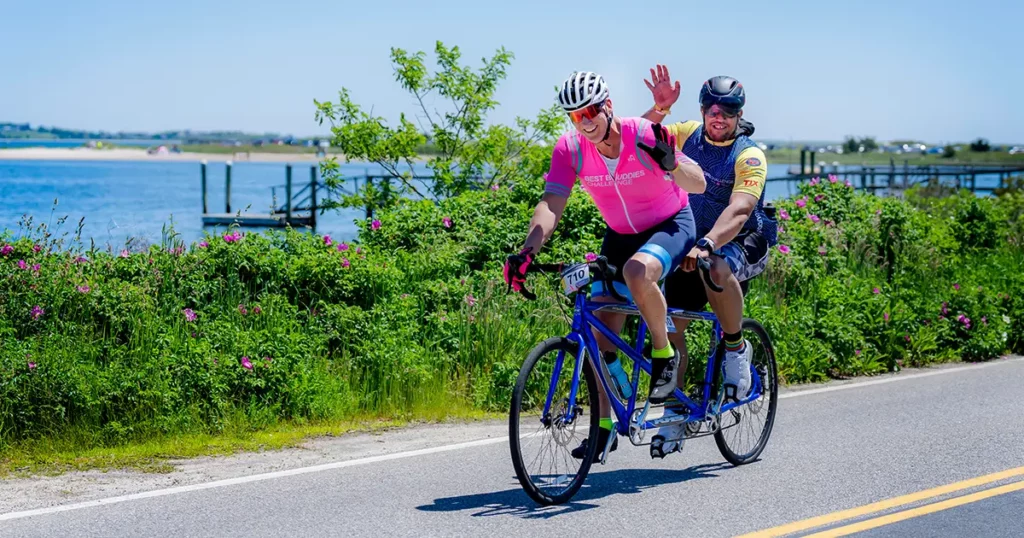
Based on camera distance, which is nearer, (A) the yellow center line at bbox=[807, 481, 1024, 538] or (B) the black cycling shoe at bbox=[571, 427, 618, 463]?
(A) the yellow center line at bbox=[807, 481, 1024, 538]

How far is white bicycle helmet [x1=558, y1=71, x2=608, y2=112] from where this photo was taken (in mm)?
6008

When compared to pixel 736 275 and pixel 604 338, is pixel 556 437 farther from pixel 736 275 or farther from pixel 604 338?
pixel 736 275

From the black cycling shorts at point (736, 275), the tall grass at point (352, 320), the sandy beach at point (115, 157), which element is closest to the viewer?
the black cycling shorts at point (736, 275)

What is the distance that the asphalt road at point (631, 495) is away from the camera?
233 inches

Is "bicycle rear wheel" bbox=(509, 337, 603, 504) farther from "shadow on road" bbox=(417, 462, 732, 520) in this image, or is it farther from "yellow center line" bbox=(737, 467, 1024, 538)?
"yellow center line" bbox=(737, 467, 1024, 538)

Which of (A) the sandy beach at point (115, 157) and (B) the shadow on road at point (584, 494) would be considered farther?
(A) the sandy beach at point (115, 157)

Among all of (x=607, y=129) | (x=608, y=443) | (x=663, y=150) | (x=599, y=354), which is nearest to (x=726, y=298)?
(x=599, y=354)

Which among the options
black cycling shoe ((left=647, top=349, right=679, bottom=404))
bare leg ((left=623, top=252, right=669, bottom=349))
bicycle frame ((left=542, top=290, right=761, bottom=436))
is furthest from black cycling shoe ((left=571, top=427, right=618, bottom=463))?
bare leg ((left=623, top=252, right=669, bottom=349))

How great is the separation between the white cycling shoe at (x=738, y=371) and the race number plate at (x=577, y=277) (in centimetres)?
153

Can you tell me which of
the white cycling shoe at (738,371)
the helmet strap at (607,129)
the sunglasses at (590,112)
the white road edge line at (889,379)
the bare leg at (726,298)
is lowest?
the white road edge line at (889,379)

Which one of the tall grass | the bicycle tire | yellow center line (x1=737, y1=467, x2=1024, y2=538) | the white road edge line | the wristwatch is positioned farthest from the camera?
the white road edge line

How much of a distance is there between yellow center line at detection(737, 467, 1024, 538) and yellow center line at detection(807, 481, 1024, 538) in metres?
0.10

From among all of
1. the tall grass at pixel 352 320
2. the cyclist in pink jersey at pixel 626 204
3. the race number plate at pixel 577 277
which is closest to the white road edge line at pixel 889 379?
the tall grass at pixel 352 320

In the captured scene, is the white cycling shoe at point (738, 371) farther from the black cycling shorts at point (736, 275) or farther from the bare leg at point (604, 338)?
the bare leg at point (604, 338)
